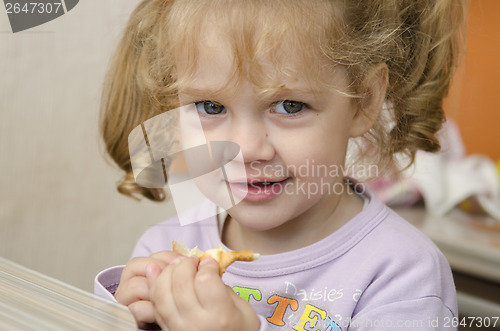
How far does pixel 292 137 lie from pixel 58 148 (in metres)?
0.29

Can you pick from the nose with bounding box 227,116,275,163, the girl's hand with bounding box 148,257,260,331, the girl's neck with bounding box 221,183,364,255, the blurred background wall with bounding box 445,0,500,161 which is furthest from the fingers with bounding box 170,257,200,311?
the blurred background wall with bounding box 445,0,500,161

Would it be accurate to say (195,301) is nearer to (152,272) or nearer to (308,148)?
(152,272)

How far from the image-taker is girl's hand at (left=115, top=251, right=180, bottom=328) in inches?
15.0

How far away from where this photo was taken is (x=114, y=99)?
0.59 meters

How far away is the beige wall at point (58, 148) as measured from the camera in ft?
1.80

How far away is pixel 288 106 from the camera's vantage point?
48 cm

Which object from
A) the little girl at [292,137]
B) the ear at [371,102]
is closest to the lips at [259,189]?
the little girl at [292,137]

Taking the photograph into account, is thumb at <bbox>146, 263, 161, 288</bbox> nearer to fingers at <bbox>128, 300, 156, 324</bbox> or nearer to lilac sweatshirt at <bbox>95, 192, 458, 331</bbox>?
fingers at <bbox>128, 300, 156, 324</bbox>

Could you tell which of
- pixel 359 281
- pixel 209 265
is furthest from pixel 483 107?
pixel 209 265

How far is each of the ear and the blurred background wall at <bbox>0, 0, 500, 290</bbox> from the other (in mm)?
180

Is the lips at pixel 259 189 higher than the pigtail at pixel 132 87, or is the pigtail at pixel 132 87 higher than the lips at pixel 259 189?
the pigtail at pixel 132 87

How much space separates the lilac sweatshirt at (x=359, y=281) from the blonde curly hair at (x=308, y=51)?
10cm

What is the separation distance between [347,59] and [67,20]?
0.74 feet

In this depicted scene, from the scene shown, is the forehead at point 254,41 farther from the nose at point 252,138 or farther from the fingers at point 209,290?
the fingers at point 209,290
